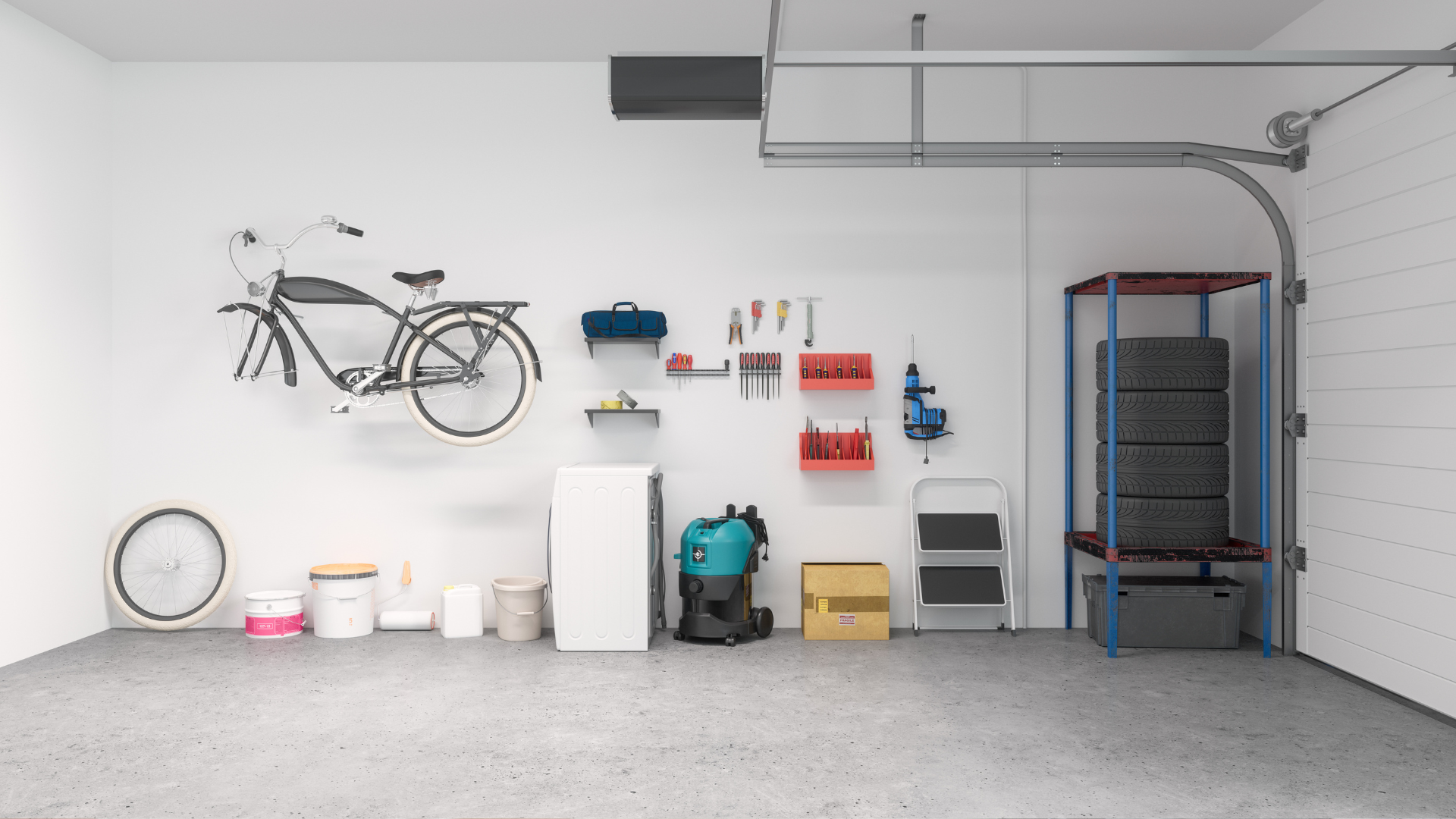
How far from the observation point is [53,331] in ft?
15.2

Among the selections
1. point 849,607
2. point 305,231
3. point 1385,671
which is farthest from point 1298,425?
point 305,231

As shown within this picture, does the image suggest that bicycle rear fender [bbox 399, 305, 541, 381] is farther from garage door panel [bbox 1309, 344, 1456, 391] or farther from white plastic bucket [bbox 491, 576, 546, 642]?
garage door panel [bbox 1309, 344, 1456, 391]

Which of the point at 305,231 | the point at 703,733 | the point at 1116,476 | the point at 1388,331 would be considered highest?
the point at 305,231

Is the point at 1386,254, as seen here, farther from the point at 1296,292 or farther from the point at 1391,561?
the point at 1391,561

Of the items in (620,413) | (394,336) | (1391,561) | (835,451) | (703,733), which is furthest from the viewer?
(620,413)

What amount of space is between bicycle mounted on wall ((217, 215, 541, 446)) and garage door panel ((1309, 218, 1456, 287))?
14.1 ft

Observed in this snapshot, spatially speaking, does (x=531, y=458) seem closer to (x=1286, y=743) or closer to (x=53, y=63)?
(x=53, y=63)

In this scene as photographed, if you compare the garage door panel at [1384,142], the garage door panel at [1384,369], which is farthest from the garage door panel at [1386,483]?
the garage door panel at [1384,142]

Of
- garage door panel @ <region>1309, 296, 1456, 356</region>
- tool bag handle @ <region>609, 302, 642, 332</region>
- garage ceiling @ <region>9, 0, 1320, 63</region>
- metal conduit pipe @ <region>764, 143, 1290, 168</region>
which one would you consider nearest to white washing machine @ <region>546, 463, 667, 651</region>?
tool bag handle @ <region>609, 302, 642, 332</region>

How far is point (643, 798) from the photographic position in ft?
9.07

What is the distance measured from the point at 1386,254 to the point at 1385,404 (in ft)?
2.33

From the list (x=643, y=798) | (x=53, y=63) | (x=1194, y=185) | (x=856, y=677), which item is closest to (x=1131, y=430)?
(x=1194, y=185)

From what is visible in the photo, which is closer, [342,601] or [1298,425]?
[1298,425]

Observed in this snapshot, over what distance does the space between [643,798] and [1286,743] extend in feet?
A: 8.39
